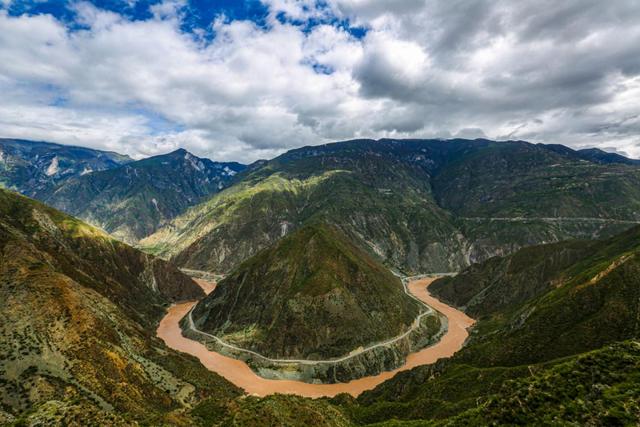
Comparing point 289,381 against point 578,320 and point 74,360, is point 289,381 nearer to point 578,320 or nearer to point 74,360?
point 74,360

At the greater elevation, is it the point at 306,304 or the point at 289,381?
the point at 306,304

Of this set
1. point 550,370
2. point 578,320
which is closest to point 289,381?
point 578,320

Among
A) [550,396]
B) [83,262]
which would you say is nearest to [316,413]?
[550,396]

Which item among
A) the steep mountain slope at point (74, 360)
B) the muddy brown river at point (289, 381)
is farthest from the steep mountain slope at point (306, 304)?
the steep mountain slope at point (74, 360)

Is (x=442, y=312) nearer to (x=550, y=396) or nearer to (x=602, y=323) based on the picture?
(x=602, y=323)

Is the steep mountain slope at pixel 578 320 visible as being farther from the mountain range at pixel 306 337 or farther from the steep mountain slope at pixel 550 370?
the mountain range at pixel 306 337
